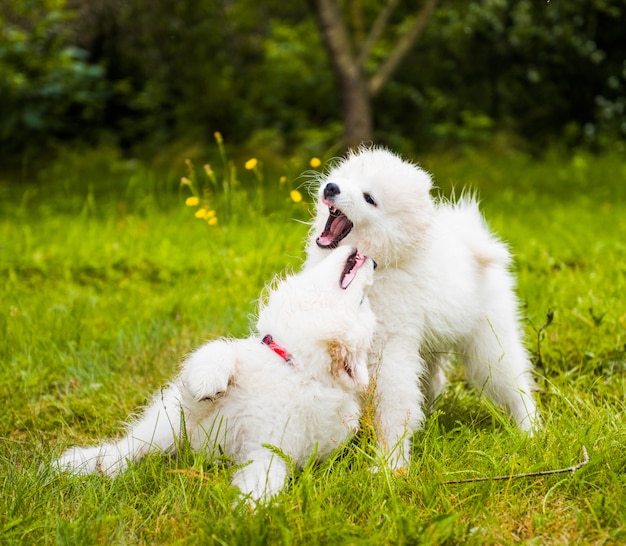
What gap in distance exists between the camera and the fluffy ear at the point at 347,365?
96.0 inches

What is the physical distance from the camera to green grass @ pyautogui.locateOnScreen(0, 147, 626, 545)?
2207 mm

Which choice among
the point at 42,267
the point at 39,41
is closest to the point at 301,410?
the point at 42,267

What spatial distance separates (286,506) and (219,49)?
10.9 m

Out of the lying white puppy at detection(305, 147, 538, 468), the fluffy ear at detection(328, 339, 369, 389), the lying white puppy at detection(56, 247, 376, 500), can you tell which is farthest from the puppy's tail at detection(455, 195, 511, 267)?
the fluffy ear at detection(328, 339, 369, 389)

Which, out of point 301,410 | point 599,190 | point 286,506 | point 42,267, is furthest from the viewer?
point 599,190

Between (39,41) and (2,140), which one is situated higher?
(39,41)

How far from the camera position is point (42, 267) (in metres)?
5.39

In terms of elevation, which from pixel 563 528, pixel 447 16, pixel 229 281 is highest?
pixel 563 528

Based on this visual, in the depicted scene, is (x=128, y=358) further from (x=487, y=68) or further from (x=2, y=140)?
(x=487, y=68)

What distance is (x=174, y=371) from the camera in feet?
11.7

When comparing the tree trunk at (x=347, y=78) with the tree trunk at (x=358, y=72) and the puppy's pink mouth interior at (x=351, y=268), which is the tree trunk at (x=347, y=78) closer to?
the tree trunk at (x=358, y=72)

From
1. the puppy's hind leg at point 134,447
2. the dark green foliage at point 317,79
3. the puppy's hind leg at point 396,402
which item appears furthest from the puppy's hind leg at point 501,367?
the dark green foliage at point 317,79

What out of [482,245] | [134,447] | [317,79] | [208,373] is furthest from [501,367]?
[317,79]

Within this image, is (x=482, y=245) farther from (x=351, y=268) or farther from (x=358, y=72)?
(x=358, y=72)
